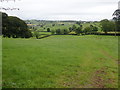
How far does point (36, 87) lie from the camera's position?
1063 cm

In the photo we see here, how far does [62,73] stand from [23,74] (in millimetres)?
3751

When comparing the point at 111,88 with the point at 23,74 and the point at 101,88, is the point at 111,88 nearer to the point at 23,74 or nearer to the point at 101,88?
the point at 101,88

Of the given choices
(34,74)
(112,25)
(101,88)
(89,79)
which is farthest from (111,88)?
(112,25)

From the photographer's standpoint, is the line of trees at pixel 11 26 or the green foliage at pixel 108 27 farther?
the green foliage at pixel 108 27

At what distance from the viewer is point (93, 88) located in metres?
11.1

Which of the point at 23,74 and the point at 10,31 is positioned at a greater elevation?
the point at 10,31

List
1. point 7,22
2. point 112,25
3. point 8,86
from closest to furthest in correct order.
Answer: point 8,86, point 7,22, point 112,25

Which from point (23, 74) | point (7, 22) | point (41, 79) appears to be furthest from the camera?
point (7, 22)

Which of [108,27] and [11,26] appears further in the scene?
[108,27]

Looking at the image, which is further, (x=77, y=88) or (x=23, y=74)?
(x=23, y=74)

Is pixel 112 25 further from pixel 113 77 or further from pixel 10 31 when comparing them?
pixel 113 77

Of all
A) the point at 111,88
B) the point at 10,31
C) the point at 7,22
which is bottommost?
the point at 111,88

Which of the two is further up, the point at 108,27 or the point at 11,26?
the point at 108,27

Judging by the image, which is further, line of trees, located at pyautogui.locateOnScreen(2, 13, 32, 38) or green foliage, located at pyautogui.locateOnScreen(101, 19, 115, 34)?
green foliage, located at pyautogui.locateOnScreen(101, 19, 115, 34)
